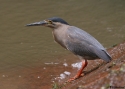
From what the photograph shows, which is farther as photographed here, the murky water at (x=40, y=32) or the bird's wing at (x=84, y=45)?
the murky water at (x=40, y=32)

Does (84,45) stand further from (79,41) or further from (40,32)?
(40,32)

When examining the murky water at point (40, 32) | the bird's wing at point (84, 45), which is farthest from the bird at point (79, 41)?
the murky water at point (40, 32)

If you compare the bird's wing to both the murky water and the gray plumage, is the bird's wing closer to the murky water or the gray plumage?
the gray plumage

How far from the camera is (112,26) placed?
34.4 feet

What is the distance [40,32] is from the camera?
10.2 m

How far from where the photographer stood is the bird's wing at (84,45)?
5262 millimetres

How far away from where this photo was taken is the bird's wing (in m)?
5.26

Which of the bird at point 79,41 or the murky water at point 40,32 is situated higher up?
the bird at point 79,41

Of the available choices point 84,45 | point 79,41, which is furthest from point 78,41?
point 84,45

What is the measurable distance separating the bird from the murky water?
65.8 inches

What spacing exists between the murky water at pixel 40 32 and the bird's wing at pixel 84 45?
1.76 metres

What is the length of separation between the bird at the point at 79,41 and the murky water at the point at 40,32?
1.67m

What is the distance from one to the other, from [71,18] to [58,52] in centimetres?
314

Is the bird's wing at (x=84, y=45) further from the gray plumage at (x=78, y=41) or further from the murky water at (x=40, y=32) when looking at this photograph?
the murky water at (x=40, y=32)
